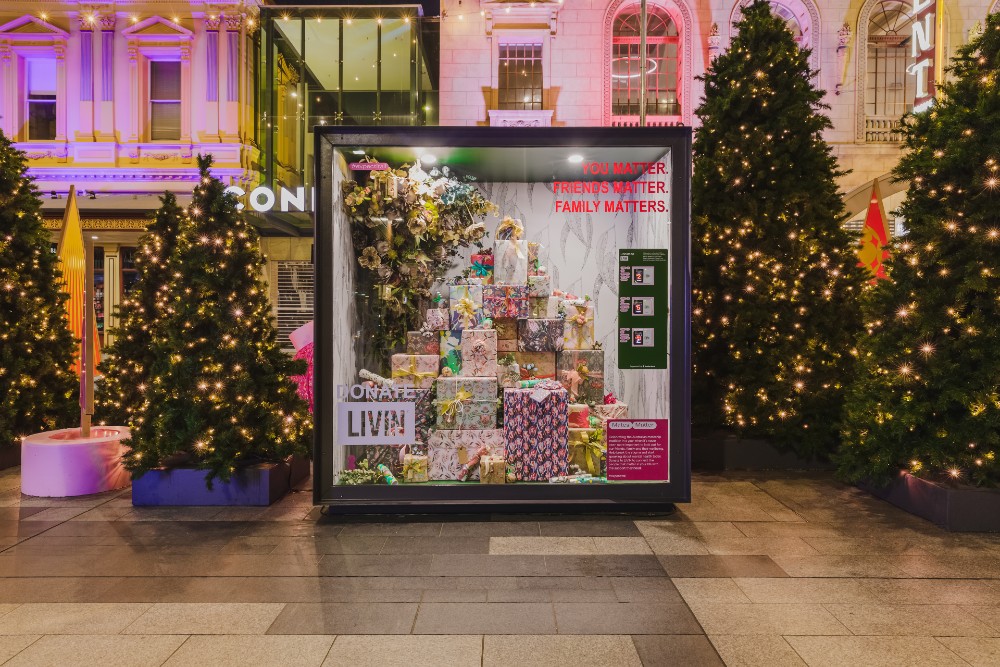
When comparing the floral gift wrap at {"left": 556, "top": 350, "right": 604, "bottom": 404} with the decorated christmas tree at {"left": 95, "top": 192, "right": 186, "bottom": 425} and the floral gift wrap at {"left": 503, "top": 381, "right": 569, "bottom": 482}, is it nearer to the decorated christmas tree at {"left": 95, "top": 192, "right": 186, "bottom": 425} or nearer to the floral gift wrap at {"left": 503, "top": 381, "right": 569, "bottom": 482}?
the floral gift wrap at {"left": 503, "top": 381, "right": 569, "bottom": 482}

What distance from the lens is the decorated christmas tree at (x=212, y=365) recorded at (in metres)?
5.62

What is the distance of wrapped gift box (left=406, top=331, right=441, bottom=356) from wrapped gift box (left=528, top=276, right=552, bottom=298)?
1004 mm

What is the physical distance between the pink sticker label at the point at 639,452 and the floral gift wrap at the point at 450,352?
1.50 m

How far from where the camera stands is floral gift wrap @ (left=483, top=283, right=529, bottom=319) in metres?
5.90

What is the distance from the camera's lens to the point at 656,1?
1365 centimetres

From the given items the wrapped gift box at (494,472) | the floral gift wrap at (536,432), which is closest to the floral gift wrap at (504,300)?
the floral gift wrap at (536,432)

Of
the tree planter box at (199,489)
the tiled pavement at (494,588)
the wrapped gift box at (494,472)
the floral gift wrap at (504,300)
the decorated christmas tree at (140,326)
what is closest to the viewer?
the tiled pavement at (494,588)

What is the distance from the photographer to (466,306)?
5.84 metres

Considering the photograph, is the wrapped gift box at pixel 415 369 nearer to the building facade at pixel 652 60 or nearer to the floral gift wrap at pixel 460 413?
the floral gift wrap at pixel 460 413

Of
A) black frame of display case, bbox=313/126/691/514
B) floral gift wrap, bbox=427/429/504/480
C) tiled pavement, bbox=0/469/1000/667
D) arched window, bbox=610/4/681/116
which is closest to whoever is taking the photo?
tiled pavement, bbox=0/469/1000/667

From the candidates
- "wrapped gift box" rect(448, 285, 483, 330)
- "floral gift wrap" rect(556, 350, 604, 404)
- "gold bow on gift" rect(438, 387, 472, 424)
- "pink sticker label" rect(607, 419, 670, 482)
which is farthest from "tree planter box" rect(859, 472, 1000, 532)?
"wrapped gift box" rect(448, 285, 483, 330)

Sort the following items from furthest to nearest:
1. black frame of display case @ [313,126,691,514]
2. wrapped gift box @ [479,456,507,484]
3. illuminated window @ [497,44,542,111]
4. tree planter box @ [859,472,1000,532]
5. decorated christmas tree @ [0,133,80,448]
A: 1. illuminated window @ [497,44,542,111]
2. decorated christmas tree @ [0,133,80,448]
3. wrapped gift box @ [479,456,507,484]
4. black frame of display case @ [313,126,691,514]
5. tree planter box @ [859,472,1000,532]

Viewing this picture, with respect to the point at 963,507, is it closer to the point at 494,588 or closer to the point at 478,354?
the point at 494,588

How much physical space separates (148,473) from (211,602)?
7.95ft
